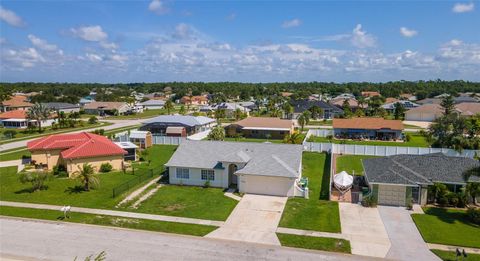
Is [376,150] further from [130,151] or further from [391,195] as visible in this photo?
[130,151]

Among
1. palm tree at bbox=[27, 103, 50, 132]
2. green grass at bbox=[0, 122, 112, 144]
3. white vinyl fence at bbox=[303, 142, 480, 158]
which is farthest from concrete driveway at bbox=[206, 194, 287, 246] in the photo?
palm tree at bbox=[27, 103, 50, 132]

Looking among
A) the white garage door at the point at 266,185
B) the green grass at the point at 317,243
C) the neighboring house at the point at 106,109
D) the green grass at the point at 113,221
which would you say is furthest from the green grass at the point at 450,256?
the neighboring house at the point at 106,109

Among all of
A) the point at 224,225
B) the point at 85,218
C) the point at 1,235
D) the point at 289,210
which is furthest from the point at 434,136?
the point at 1,235

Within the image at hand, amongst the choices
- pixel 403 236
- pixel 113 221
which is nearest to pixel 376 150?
pixel 403 236

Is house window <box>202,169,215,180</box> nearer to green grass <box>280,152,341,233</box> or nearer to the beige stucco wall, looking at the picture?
green grass <box>280,152,341,233</box>

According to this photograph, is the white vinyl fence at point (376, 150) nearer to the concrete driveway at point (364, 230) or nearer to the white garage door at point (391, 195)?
the white garage door at point (391, 195)

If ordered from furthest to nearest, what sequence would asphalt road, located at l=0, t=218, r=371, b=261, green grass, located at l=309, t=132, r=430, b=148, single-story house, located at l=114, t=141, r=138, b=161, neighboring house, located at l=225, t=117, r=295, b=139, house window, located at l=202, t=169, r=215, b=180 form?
neighboring house, located at l=225, t=117, r=295, b=139, green grass, located at l=309, t=132, r=430, b=148, single-story house, located at l=114, t=141, r=138, b=161, house window, located at l=202, t=169, r=215, b=180, asphalt road, located at l=0, t=218, r=371, b=261
